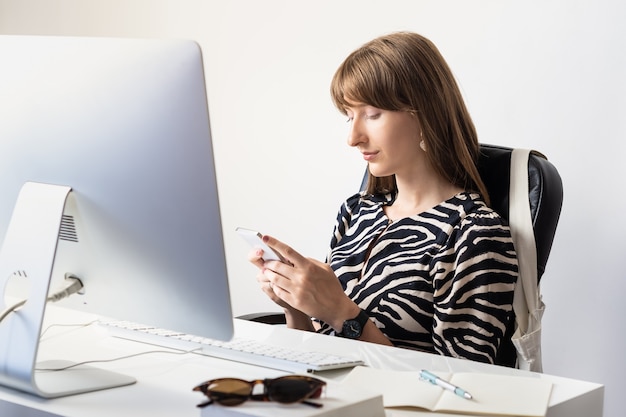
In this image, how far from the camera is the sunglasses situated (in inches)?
37.4

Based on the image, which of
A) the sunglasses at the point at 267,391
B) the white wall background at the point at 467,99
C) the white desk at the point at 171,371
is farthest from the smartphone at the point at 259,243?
the white wall background at the point at 467,99

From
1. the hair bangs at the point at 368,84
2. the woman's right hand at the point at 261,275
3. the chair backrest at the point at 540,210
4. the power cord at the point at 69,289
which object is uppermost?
the hair bangs at the point at 368,84

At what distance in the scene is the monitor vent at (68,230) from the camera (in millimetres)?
1182

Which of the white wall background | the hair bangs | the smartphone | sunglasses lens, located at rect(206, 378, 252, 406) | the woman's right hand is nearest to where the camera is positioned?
sunglasses lens, located at rect(206, 378, 252, 406)

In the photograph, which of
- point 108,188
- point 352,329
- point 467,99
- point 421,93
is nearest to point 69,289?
point 108,188

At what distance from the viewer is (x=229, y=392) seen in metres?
0.95

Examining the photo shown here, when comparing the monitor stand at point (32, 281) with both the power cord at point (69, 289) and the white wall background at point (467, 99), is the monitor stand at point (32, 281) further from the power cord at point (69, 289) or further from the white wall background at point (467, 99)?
the white wall background at point (467, 99)

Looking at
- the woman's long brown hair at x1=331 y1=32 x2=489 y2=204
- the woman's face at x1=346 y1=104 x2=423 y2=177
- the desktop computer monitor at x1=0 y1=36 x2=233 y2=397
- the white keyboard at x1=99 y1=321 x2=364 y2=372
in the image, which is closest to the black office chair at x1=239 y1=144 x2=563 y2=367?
the woman's long brown hair at x1=331 y1=32 x2=489 y2=204

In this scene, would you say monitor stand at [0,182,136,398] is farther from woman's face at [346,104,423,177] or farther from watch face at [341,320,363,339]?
woman's face at [346,104,423,177]

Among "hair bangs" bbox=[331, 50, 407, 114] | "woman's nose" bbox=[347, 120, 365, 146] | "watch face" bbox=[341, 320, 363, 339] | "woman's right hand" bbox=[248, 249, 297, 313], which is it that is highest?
"hair bangs" bbox=[331, 50, 407, 114]

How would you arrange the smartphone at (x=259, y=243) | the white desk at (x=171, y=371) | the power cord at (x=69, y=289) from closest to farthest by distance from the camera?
the white desk at (x=171, y=371) → the power cord at (x=69, y=289) → the smartphone at (x=259, y=243)

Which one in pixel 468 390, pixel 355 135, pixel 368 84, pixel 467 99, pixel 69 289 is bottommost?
pixel 468 390

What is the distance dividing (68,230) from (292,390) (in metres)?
0.42

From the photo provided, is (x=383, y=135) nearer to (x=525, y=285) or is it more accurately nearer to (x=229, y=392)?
(x=525, y=285)
